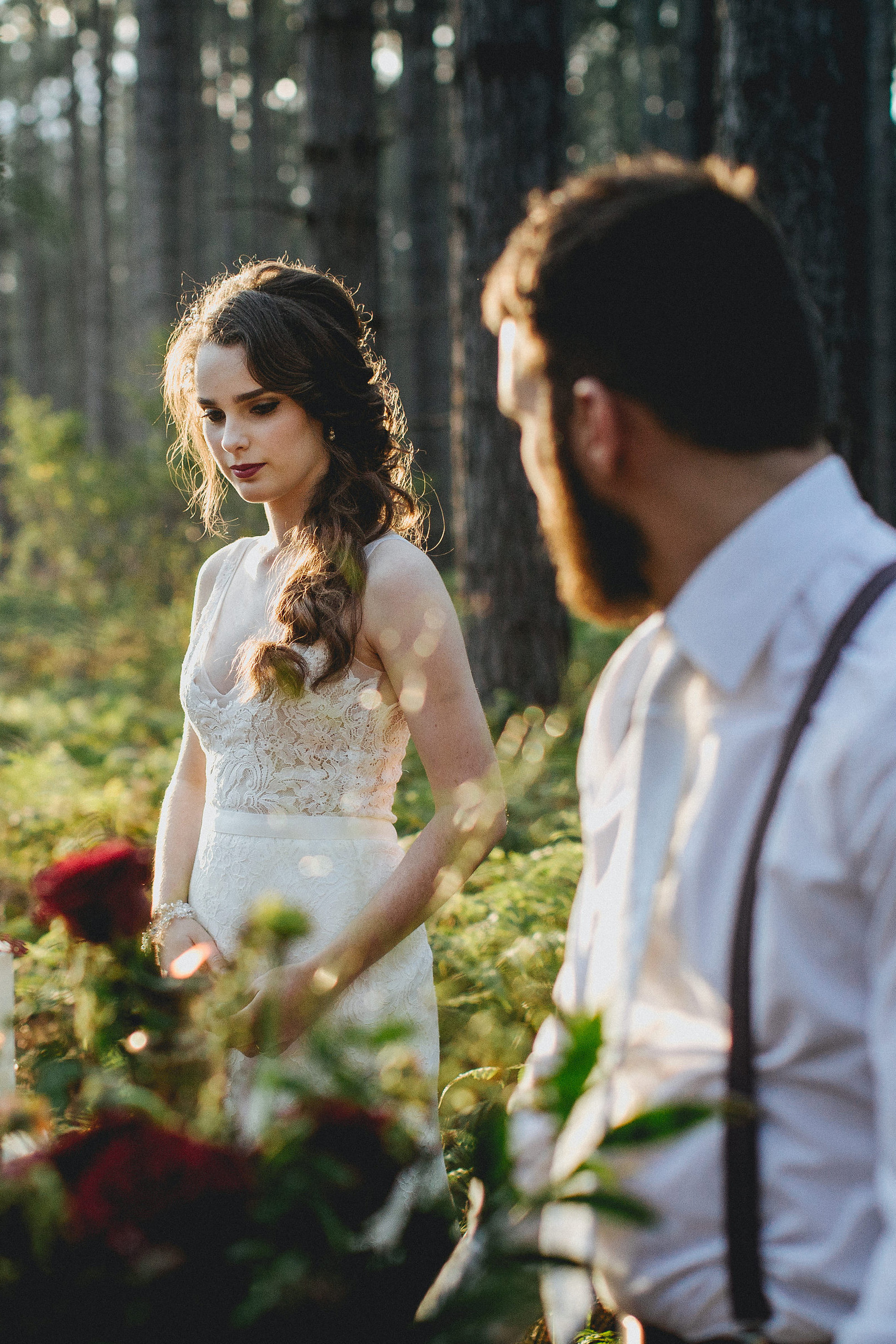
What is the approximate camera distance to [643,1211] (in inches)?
33.3

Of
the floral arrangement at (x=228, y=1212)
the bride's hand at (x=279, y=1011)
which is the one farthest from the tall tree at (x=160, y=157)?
the floral arrangement at (x=228, y=1212)

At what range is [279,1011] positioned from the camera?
1.14m

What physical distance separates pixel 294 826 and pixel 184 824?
380 millimetres

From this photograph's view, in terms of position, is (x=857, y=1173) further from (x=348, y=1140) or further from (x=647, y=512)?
(x=647, y=512)

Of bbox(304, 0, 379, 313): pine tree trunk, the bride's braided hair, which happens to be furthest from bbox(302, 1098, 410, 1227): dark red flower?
bbox(304, 0, 379, 313): pine tree trunk

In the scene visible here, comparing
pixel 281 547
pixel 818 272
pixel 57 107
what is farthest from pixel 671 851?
pixel 57 107

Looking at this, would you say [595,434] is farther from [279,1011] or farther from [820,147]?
[820,147]

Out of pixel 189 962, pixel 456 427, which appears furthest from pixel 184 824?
pixel 456 427

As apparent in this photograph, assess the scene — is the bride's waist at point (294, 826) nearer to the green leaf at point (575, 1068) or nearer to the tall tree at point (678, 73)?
the green leaf at point (575, 1068)

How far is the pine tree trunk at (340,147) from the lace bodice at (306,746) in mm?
5568

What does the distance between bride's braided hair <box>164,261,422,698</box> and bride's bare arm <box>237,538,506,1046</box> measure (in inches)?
2.9

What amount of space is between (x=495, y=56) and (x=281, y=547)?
4.69 m

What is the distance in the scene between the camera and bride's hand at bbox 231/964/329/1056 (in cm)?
88

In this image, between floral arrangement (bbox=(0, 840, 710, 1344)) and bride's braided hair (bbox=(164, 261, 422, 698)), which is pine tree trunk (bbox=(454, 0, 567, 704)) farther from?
floral arrangement (bbox=(0, 840, 710, 1344))
